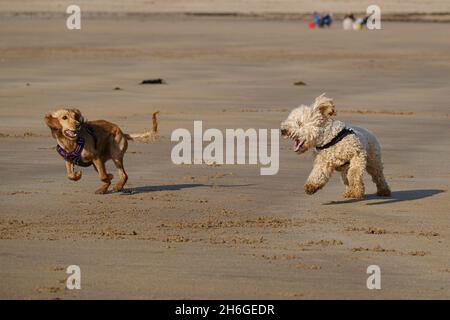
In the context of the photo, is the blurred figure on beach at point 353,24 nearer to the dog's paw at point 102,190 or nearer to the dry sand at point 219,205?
the dry sand at point 219,205

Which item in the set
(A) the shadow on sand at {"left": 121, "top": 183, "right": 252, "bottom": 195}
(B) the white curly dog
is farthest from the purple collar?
(B) the white curly dog

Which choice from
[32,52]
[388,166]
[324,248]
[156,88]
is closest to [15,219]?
[324,248]

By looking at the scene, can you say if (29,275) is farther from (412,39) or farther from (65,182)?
(412,39)

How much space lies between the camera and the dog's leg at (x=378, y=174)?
39.7ft

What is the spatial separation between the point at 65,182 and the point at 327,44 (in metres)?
28.9

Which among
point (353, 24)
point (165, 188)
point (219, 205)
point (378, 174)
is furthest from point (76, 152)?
point (353, 24)

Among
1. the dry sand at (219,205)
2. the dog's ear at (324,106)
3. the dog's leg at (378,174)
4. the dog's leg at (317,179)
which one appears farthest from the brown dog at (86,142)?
the dog's leg at (378,174)

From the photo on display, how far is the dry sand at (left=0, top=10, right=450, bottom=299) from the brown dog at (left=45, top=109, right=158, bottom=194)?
267mm

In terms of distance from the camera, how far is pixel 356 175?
11.8m

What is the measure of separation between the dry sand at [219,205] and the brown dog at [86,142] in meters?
0.27

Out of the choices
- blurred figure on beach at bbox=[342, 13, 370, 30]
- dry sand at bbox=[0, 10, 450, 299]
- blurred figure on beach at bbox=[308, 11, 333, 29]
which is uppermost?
blurred figure on beach at bbox=[308, 11, 333, 29]

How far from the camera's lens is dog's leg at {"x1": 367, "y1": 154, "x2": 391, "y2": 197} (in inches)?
477

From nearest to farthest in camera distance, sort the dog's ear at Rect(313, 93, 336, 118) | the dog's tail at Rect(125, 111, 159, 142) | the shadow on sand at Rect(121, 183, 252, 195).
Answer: the dog's ear at Rect(313, 93, 336, 118) < the shadow on sand at Rect(121, 183, 252, 195) < the dog's tail at Rect(125, 111, 159, 142)

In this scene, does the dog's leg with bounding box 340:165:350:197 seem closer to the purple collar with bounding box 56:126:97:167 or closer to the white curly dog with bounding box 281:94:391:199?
the white curly dog with bounding box 281:94:391:199
